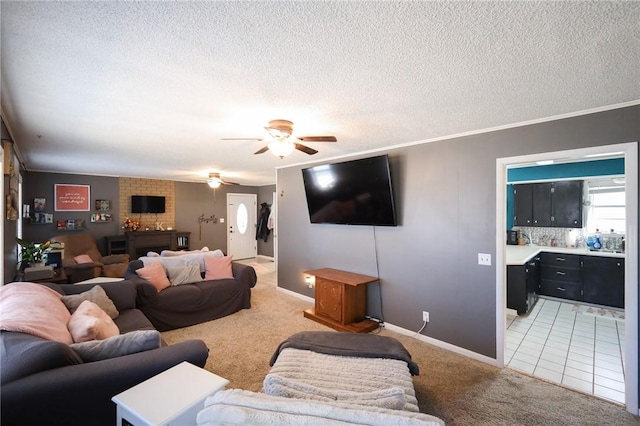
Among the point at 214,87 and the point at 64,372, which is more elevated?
the point at 214,87

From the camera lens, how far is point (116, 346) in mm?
1880

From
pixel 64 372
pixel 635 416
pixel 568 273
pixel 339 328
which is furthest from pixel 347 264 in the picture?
pixel 568 273

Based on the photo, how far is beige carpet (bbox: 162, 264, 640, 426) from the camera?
2.24m

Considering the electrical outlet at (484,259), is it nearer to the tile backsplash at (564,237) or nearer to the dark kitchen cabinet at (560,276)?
the dark kitchen cabinet at (560,276)

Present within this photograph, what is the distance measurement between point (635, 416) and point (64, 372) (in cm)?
386

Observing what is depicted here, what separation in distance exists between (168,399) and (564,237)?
6563 millimetres

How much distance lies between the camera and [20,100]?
220 cm

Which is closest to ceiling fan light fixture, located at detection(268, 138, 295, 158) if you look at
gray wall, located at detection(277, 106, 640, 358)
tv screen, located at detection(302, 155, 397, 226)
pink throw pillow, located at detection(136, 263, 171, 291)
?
tv screen, located at detection(302, 155, 397, 226)

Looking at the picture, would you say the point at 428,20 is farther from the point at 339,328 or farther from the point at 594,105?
the point at 339,328

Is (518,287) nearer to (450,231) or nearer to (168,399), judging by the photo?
(450,231)

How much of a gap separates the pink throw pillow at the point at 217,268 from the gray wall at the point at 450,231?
1.89 metres

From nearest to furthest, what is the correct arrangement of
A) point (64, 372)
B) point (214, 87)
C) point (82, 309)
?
point (64, 372)
point (214, 87)
point (82, 309)

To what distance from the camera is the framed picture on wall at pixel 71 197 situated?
619 centimetres

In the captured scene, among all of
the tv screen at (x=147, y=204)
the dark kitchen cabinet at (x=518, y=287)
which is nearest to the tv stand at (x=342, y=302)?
the dark kitchen cabinet at (x=518, y=287)
